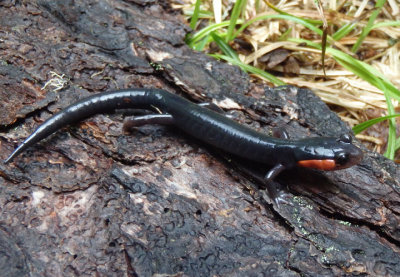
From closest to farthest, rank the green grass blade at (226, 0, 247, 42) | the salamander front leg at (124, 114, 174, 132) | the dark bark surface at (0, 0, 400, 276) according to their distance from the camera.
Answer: the dark bark surface at (0, 0, 400, 276) → the salamander front leg at (124, 114, 174, 132) → the green grass blade at (226, 0, 247, 42)

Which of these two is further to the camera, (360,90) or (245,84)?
(360,90)

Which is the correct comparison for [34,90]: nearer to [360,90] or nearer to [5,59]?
[5,59]

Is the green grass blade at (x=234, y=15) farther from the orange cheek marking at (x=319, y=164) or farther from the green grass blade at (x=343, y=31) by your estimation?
the orange cheek marking at (x=319, y=164)

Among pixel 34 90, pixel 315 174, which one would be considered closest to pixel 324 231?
pixel 315 174

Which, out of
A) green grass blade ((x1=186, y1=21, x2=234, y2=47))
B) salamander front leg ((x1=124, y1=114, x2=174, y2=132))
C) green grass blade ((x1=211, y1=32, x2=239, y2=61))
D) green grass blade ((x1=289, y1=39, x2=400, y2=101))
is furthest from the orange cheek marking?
green grass blade ((x1=186, y1=21, x2=234, y2=47))

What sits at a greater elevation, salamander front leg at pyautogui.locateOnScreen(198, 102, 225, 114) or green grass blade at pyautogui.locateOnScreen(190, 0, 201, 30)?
green grass blade at pyautogui.locateOnScreen(190, 0, 201, 30)

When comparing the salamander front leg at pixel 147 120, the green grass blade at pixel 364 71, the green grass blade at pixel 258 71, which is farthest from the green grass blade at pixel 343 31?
the salamander front leg at pixel 147 120

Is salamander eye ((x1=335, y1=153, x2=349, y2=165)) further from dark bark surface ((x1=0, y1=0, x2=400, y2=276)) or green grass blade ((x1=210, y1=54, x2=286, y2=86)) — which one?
green grass blade ((x1=210, y1=54, x2=286, y2=86))

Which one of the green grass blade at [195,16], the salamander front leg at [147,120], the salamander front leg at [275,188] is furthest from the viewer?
the green grass blade at [195,16]
